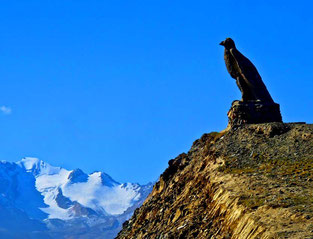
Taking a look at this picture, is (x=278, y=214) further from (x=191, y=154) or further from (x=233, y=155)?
(x=191, y=154)

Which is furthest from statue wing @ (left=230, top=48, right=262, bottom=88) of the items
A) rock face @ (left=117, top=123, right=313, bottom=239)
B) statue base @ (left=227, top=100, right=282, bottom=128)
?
rock face @ (left=117, top=123, right=313, bottom=239)

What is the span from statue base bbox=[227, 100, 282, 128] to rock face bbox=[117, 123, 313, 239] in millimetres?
1597

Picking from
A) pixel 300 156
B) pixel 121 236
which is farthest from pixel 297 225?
pixel 121 236

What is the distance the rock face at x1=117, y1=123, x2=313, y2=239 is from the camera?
1454 inches

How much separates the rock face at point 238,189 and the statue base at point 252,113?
1597mm

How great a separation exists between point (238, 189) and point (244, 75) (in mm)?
25279

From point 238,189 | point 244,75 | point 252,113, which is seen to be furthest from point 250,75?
point 238,189

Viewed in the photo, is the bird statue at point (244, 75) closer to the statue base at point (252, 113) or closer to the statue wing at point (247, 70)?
the statue wing at point (247, 70)

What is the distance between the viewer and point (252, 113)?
6450 centimetres

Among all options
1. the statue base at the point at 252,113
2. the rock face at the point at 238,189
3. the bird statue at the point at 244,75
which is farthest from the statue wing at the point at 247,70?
the rock face at the point at 238,189

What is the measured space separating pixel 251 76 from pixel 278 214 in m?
33.0

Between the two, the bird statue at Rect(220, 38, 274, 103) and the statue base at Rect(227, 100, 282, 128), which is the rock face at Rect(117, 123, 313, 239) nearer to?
the statue base at Rect(227, 100, 282, 128)

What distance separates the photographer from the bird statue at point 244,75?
66688 millimetres

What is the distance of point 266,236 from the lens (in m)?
33.8
